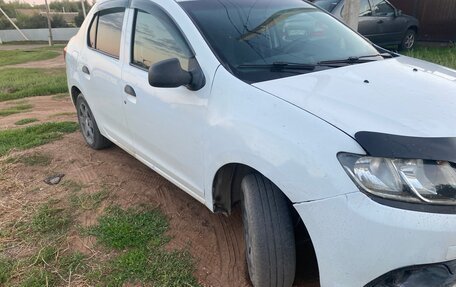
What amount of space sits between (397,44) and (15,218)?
1063cm

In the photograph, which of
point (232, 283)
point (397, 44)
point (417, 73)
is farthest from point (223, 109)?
point (397, 44)

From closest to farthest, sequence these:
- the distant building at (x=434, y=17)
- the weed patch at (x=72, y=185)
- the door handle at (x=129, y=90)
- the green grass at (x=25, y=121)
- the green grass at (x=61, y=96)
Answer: the door handle at (x=129, y=90) → the weed patch at (x=72, y=185) → the green grass at (x=25, y=121) → the green grass at (x=61, y=96) → the distant building at (x=434, y=17)

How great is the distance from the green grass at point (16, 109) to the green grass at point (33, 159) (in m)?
3.07

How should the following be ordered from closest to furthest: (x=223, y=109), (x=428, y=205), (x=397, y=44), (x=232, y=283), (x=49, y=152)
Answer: (x=428, y=205) < (x=223, y=109) < (x=232, y=283) < (x=49, y=152) < (x=397, y=44)

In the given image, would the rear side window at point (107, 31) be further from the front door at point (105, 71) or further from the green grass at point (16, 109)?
the green grass at point (16, 109)

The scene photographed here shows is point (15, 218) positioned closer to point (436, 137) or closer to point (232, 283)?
point (232, 283)

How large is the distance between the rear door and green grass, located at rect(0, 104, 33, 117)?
3.77 metres

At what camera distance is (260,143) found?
2.14 m

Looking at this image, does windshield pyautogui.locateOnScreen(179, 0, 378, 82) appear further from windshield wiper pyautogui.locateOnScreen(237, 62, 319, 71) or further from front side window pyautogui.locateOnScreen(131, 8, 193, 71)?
front side window pyautogui.locateOnScreen(131, 8, 193, 71)

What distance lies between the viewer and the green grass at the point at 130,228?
304 centimetres

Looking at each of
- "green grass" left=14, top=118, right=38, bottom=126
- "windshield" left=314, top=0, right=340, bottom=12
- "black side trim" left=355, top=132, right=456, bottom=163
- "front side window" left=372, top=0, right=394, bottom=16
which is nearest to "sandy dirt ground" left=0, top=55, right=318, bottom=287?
"black side trim" left=355, top=132, right=456, bottom=163

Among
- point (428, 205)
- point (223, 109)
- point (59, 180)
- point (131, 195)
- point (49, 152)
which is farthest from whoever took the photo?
point (49, 152)

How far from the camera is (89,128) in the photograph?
4.77 meters

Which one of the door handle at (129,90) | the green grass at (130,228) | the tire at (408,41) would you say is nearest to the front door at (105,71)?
the door handle at (129,90)
